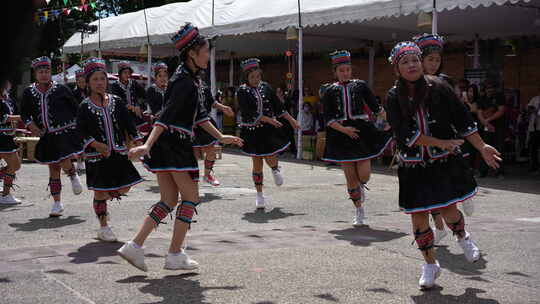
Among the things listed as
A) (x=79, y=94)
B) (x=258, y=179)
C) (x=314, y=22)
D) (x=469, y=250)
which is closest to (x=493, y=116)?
(x=314, y=22)

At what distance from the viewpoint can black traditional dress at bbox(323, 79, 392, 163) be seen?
24.5 ft

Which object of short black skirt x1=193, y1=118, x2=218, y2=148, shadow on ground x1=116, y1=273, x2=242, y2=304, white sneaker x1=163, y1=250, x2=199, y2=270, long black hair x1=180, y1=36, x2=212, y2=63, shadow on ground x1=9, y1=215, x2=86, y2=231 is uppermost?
long black hair x1=180, y1=36, x2=212, y2=63

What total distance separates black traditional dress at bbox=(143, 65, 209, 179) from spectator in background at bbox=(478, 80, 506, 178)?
28.7ft

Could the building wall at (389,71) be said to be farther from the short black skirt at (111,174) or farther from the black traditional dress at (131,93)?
the short black skirt at (111,174)

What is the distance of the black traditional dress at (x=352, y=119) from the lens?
24.5ft

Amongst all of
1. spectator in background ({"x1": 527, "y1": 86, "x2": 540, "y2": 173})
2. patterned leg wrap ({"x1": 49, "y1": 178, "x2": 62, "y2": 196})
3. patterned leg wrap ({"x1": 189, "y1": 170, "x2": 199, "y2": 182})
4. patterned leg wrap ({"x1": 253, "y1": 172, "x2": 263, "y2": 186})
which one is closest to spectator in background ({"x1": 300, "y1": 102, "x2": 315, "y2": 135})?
spectator in background ({"x1": 527, "y1": 86, "x2": 540, "y2": 173})

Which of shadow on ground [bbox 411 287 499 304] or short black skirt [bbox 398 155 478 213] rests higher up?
short black skirt [bbox 398 155 478 213]

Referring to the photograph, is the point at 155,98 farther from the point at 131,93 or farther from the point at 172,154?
the point at 172,154

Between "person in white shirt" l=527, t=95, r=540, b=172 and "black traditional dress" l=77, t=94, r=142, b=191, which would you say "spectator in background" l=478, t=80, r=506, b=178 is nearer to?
"person in white shirt" l=527, t=95, r=540, b=172

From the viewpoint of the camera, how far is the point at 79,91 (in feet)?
42.4

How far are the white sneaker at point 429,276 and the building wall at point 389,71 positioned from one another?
556 inches

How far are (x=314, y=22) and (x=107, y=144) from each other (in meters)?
9.43

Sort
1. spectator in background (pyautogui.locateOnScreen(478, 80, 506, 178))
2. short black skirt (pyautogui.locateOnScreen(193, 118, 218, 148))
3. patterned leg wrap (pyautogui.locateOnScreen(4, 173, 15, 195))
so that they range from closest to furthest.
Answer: patterned leg wrap (pyautogui.locateOnScreen(4, 173, 15, 195)) → short black skirt (pyautogui.locateOnScreen(193, 118, 218, 148)) → spectator in background (pyautogui.locateOnScreen(478, 80, 506, 178))

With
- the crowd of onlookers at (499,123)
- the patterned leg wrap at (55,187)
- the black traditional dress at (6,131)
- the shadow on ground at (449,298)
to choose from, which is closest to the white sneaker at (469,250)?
the shadow on ground at (449,298)
